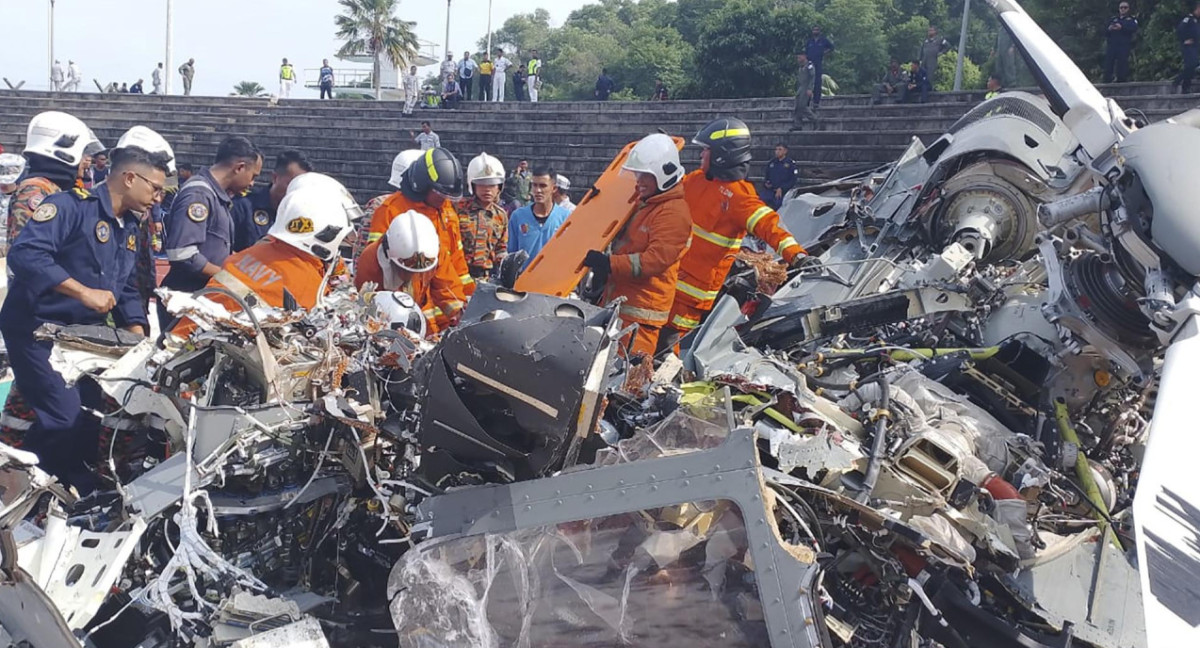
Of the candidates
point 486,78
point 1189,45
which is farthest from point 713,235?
point 486,78

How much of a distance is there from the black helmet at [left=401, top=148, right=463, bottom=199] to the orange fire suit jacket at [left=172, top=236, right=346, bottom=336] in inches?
57.2

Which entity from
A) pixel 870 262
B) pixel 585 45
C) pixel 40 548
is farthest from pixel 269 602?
pixel 585 45

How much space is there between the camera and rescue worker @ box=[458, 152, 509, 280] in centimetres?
703

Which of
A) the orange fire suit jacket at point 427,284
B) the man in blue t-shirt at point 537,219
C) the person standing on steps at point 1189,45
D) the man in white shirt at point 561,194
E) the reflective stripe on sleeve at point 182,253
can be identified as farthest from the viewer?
the person standing on steps at point 1189,45

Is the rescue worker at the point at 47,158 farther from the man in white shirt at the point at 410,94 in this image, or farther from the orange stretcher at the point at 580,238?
the man in white shirt at the point at 410,94

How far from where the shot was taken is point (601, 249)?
217 inches

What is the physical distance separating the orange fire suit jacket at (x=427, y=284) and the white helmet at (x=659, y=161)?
1208 millimetres

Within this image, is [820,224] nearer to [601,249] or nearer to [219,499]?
[601,249]

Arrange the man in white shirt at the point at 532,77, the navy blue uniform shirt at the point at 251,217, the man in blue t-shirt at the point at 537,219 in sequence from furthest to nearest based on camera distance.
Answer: the man in white shirt at the point at 532,77
the man in blue t-shirt at the point at 537,219
the navy blue uniform shirt at the point at 251,217

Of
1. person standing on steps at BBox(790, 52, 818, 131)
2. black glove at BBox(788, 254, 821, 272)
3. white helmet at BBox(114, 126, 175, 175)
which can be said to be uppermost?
person standing on steps at BBox(790, 52, 818, 131)

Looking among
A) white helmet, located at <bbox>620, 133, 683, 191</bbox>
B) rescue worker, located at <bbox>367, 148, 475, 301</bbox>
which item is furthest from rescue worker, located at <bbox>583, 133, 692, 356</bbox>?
rescue worker, located at <bbox>367, 148, 475, 301</bbox>

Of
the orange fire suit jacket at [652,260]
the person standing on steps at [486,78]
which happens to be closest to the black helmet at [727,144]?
the orange fire suit jacket at [652,260]

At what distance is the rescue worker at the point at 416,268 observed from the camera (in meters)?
4.81

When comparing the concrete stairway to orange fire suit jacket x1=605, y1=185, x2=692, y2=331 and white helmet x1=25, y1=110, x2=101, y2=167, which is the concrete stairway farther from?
white helmet x1=25, y1=110, x2=101, y2=167
